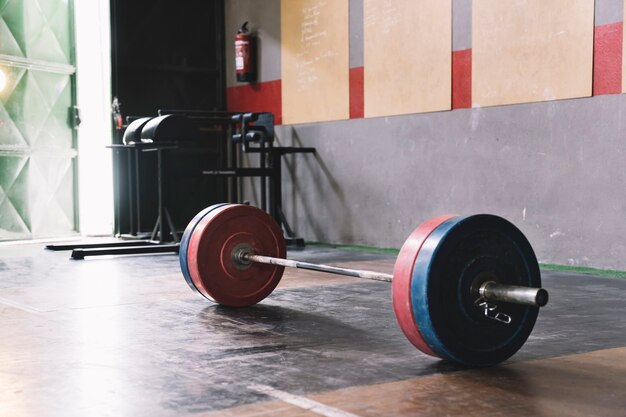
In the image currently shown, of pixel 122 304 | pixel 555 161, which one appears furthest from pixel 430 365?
pixel 555 161

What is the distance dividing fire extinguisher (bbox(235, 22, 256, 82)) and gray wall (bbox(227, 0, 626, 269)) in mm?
217

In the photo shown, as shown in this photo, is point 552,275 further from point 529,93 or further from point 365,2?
point 365,2

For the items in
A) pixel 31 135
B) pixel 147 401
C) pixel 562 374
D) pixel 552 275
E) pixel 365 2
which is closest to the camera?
pixel 147 401

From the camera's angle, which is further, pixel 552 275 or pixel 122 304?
pixel 552 275

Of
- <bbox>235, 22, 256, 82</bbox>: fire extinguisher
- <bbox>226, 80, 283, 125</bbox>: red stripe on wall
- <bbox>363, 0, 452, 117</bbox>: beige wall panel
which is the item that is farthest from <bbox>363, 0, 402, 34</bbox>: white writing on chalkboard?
<bbox>235, 22, 256, 82</bbox>: fire extinguisher

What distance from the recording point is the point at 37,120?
297 inches

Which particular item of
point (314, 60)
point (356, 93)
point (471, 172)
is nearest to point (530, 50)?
point (471, 172)

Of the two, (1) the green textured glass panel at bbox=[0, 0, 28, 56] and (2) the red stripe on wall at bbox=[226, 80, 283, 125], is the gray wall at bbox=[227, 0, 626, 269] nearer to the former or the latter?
(2) the red stripe on wall at bbox=[226, 80, 283, 125]

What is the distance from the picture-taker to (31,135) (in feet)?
24.6

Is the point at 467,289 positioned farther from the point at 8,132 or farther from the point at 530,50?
the point at 8,132

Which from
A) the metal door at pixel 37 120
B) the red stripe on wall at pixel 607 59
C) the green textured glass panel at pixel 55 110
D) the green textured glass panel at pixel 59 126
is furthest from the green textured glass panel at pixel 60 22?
the red stripe on wall at pixel 607 59

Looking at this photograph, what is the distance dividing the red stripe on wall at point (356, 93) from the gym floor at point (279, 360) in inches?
102

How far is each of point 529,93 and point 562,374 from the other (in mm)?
3123

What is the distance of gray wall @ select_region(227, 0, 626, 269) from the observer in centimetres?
478
